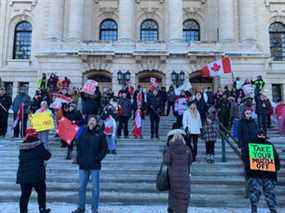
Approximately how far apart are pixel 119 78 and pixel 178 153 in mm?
21402

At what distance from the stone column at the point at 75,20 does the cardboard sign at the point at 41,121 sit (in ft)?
60.6

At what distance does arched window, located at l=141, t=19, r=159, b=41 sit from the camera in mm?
33219

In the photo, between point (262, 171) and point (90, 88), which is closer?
point (262, 171)

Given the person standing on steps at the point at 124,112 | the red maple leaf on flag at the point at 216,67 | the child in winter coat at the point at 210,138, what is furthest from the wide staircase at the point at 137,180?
the red maple leaf on flag at the point at 216,67

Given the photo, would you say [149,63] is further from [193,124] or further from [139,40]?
[193,124]

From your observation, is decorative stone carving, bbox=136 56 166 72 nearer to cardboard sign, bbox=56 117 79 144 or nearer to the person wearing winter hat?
cardboard sign, bbox=56 117 79 144

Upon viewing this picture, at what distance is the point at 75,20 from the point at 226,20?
12676mm

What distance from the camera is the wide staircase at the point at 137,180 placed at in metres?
9.34

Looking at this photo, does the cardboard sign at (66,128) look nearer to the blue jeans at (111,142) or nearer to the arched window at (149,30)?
the blue jeans at (111,142)

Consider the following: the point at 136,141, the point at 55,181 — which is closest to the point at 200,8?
the point at 136,141

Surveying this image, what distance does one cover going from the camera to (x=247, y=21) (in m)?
30.0

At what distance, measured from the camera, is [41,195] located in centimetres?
797

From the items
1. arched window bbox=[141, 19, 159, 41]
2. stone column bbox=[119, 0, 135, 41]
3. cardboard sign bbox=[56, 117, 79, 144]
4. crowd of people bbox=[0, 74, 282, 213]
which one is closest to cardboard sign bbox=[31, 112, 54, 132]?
crowd of people bbox=[0, 74, 282, 213]

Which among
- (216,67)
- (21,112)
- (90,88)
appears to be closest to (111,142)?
(90,88)
